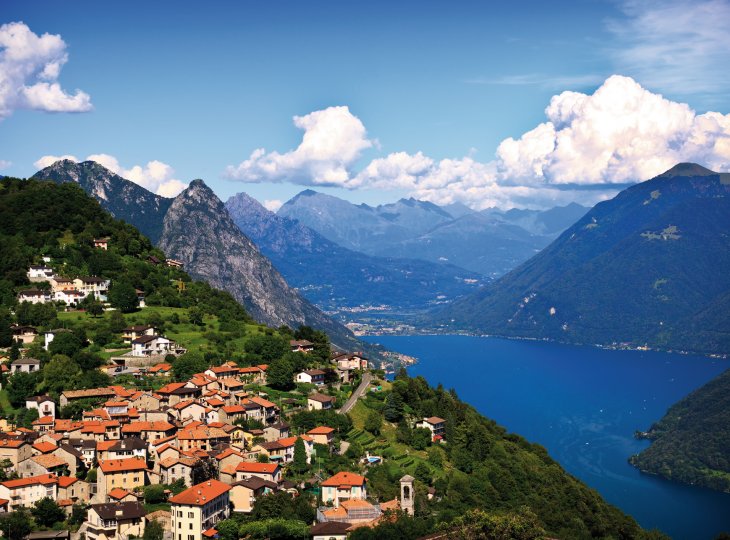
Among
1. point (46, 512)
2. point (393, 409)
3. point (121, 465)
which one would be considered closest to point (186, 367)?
point (393, 409)

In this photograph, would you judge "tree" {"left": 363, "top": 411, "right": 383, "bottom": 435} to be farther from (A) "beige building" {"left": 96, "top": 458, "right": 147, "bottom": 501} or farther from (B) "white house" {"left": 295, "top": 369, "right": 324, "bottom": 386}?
(A) "beige building" {"left": 96, "top": 458, "right": 147, "bottom": 501}

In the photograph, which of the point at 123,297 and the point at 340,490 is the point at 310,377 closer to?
A: the point at 340,490

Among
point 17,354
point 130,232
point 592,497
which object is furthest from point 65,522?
point 130,232

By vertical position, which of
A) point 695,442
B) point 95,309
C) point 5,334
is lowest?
point 695,442

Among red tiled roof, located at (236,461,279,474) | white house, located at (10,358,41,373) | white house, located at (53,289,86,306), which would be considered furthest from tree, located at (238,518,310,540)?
white house, located at (53,289,86,306)

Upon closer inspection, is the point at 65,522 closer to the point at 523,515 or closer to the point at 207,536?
the point at 207,536

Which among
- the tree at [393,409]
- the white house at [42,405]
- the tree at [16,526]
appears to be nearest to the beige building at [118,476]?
the tree at [16,526]
